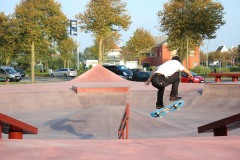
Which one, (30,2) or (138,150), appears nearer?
(138,150)

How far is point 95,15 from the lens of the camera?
30.8 meters

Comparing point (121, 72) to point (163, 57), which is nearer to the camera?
point (121, 72)

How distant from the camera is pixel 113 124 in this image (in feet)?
32.3

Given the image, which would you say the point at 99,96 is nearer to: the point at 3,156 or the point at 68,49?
the point at 3,156

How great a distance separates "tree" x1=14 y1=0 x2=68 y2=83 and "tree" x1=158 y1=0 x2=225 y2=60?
9239mm

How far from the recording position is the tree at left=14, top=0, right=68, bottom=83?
87.9 feet

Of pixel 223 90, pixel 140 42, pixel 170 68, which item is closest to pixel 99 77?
pixel 223 90

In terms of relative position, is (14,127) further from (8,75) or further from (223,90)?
(8,75)

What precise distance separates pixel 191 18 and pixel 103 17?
9.05 metres

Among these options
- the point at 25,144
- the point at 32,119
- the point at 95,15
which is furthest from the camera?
the point at 95,15

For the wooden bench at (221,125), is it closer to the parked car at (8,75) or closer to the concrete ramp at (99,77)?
the concrete ramp at (99,77)

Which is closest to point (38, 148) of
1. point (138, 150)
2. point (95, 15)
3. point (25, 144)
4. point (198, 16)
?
point (25, 144)

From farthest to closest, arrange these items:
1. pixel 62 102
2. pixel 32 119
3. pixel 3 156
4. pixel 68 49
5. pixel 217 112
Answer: pixel 68 49 < pixel 62 102 < pixel 217 112 < pixel 32 119 < pixel 3 156

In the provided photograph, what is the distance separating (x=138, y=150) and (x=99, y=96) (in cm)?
1181
